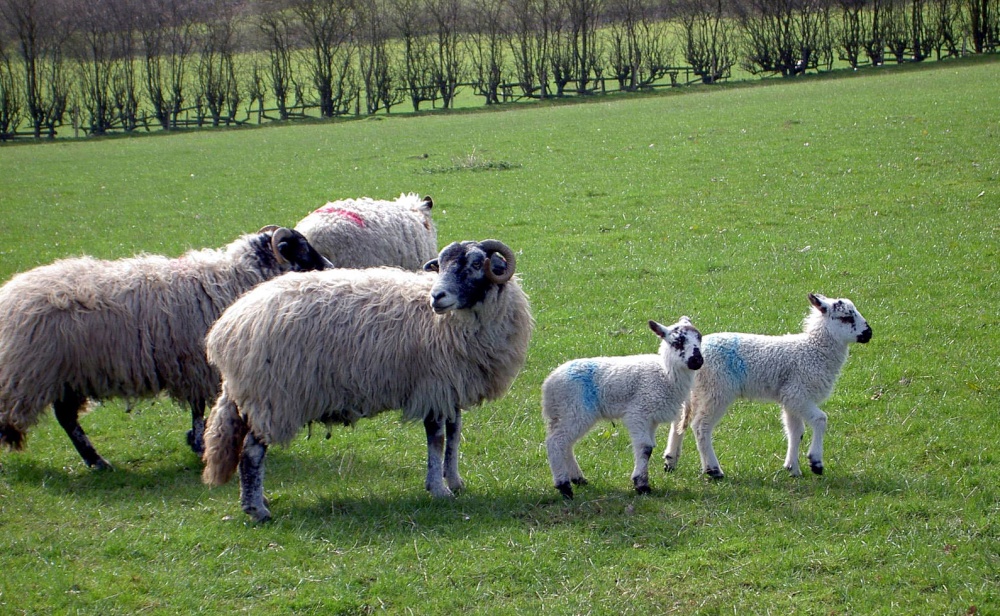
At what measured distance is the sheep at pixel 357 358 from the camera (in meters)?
6.83

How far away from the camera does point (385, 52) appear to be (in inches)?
2331

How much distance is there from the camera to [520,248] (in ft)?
52.9

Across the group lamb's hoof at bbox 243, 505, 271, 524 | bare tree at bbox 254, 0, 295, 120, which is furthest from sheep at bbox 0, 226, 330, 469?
bare tree at bbox 254, 0, 295, 120

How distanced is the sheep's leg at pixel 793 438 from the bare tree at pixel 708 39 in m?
52.5

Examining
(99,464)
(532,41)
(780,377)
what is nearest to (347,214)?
(99,464)

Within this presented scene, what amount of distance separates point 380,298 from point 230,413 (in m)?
1.46

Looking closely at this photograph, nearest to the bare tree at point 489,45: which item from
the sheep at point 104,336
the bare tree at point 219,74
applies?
the bare tree at point 219,74

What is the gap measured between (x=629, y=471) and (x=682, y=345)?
119 centimetres

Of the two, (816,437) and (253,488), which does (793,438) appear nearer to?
(816,437)

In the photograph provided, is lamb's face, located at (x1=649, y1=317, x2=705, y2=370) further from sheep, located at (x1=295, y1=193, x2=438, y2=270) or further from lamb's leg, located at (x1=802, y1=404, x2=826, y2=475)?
sheep, located at (x1=295, y1=193, x2=438, y2=270)

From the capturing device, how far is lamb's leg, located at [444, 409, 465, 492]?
23.6 feet

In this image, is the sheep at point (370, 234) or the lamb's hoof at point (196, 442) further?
the sheep at point (370, 234)

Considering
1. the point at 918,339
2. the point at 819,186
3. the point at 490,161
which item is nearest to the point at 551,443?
the point at 918,339

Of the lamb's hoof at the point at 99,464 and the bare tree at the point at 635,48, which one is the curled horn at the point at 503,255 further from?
the bare tree at the point at 635,48
